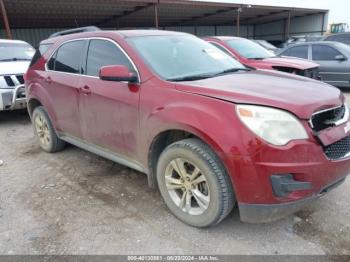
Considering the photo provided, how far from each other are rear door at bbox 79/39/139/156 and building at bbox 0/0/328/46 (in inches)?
370

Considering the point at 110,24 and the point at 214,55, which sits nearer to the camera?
the point at 214,55

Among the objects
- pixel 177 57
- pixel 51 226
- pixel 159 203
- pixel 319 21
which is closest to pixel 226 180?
pixel 159 203

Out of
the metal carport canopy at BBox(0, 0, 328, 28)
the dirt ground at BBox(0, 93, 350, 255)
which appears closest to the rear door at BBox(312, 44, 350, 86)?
the dirt ground at BBox(0, 93, 350, 255)

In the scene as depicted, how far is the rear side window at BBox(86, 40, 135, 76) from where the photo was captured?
11.4 ft

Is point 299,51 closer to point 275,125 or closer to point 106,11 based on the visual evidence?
point 275,125

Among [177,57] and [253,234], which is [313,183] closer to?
[253,234]

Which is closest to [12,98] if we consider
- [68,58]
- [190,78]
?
[68,58]

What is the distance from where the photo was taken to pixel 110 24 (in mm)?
21188

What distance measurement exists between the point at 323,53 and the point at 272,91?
805 cm

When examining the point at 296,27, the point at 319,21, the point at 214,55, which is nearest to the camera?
the point at 214,55

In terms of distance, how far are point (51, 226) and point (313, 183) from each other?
2.35 meters

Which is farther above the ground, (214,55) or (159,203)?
(214,55)

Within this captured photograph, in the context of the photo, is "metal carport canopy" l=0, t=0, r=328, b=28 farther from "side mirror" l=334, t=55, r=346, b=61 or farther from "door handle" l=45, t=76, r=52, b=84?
"door handle" l=45, t=76, r=52, b=84

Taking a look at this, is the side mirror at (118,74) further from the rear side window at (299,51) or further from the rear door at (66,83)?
the rear side window at (299,51)
